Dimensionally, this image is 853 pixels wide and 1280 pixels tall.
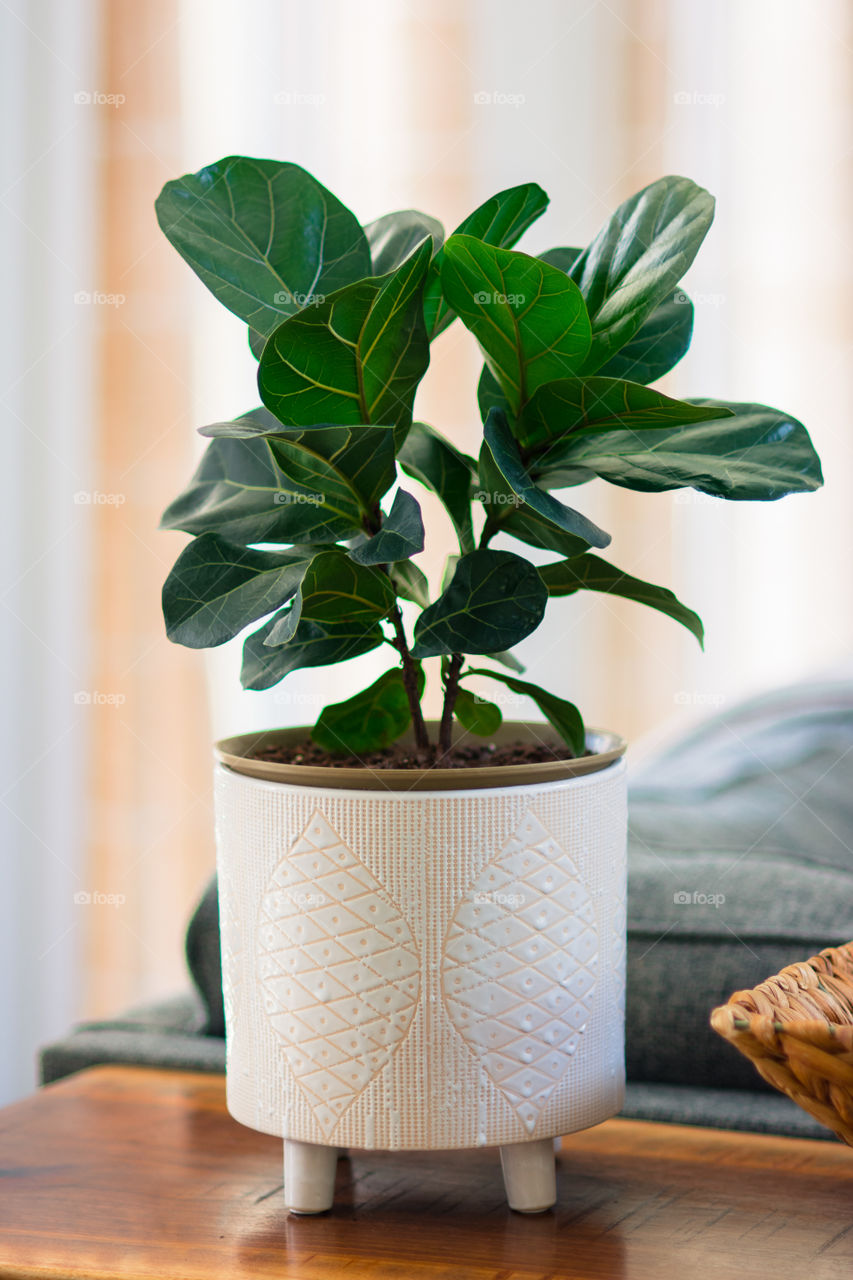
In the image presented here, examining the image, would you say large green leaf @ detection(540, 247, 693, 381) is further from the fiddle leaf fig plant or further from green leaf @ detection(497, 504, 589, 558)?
green leaf @ detection(497, 504, 589, 558)

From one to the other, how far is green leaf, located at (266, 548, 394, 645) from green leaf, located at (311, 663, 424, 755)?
0.09 metres

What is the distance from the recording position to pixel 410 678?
0.73 m

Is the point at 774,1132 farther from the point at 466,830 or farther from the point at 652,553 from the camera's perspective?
the point at 652,553

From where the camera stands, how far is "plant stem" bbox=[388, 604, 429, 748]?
0.69 metres

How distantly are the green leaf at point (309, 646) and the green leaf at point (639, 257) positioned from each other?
0.20 metres

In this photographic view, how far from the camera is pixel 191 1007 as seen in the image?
3.56ft

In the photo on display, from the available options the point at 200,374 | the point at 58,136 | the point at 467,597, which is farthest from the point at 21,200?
the point at 467,597

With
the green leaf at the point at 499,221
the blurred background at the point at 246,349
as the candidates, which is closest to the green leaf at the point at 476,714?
the green leaf at the point at 499,221

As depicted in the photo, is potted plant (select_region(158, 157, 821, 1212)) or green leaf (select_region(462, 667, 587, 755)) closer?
potted plant (select_region(158, 157, 821, 1212))

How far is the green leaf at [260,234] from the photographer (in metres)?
0.65

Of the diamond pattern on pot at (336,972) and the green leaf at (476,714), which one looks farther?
the green leaf at (476,714)

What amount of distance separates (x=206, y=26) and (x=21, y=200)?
458 mm

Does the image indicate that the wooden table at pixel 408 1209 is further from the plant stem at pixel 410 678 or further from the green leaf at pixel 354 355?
the green leaf at pixel 354 355

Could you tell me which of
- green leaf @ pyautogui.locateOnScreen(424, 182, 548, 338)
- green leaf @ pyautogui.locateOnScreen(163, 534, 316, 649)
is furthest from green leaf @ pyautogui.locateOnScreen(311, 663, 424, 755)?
green leaf @ pyautogui.locateOnScreen(424, 182, 548, 338)
